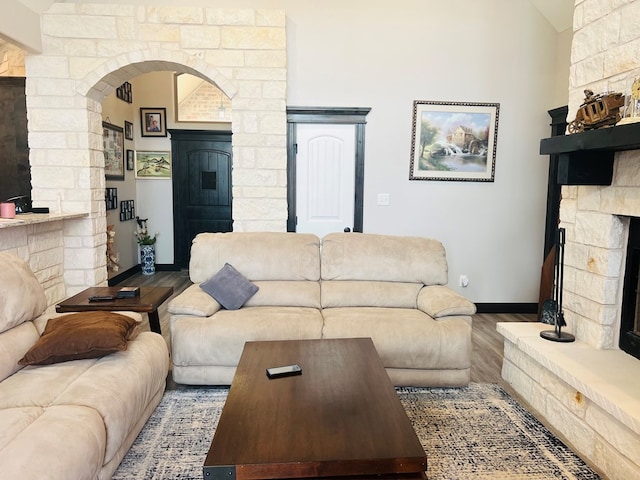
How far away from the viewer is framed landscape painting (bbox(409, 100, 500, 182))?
171 inches

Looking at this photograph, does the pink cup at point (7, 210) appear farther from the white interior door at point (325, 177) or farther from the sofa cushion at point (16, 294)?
the white interior door at point (325, 177)

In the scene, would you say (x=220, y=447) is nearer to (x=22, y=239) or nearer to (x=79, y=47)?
(x=22, y=239)

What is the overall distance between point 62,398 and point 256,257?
1.67 m

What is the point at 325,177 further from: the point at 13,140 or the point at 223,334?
the point at 13,140

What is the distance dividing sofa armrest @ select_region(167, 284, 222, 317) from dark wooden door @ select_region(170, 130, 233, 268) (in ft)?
13.1

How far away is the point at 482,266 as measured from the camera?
4570 mm

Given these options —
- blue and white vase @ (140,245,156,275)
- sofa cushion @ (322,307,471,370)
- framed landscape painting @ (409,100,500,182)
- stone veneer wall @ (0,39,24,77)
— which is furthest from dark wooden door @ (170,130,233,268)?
sofa cushion @ (322,307,471,370)

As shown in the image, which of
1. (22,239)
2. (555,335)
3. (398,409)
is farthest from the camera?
(22,239)

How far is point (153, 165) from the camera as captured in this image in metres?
6.66

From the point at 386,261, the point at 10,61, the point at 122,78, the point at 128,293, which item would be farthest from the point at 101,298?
the point at 10,61

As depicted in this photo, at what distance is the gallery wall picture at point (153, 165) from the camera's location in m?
6.62

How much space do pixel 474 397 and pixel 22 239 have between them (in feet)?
11.6

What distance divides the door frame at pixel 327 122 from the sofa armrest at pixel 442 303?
4.80ft

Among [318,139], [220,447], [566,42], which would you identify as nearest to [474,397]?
[220,447]
